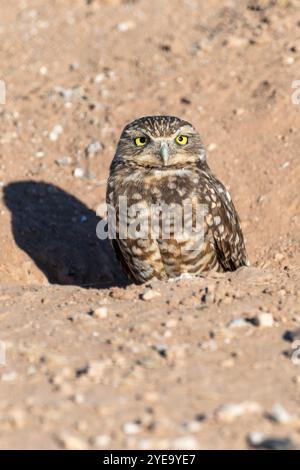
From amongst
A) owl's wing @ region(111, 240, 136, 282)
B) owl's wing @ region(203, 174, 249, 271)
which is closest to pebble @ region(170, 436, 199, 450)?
owl's wing @ region(203, 174, 249, 271)

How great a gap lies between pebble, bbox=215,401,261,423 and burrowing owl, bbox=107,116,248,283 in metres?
2.63

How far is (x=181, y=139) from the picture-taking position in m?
6.76

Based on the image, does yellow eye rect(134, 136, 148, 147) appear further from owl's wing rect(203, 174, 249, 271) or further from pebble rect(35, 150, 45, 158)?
pebble rect(35, 150, 45, 158)

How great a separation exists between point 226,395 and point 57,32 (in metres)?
8.09

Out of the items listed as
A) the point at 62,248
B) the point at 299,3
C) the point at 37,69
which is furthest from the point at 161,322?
the point at 299,3

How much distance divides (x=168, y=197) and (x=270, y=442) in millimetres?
3042

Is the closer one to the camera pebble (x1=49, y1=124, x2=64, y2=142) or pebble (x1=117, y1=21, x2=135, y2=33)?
pebble (x1=49, y1=124, x2=64, y2=142)

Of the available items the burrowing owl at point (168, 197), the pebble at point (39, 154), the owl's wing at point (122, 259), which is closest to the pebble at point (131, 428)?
the burrowing owl at point (168, 197)

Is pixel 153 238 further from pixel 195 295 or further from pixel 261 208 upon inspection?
pixel 261 208

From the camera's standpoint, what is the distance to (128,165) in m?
6.85

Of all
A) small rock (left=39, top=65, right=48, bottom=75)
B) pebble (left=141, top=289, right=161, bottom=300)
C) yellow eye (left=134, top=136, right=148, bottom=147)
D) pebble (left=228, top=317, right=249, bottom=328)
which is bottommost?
pebble (left=228, top=317, right=249, bottom=328)

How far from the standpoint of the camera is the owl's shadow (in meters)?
8.12

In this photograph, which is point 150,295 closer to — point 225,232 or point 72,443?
point 225,232

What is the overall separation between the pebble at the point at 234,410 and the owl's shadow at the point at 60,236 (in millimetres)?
4094
